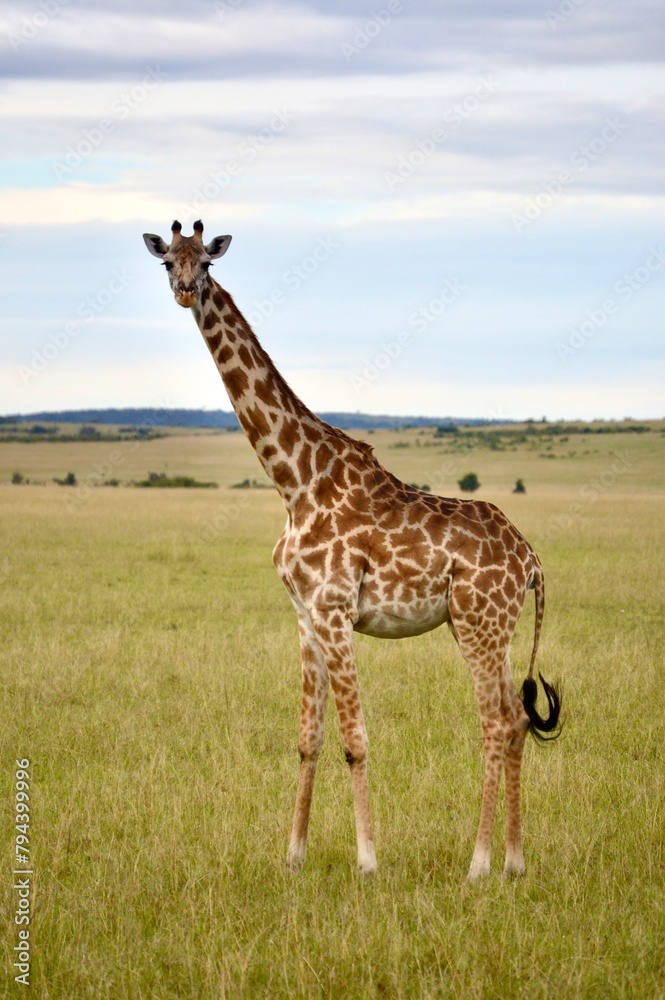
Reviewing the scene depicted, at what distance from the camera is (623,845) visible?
711cm

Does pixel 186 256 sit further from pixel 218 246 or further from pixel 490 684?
pixel 490 684

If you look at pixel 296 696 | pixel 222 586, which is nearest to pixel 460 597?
pixel 296 696

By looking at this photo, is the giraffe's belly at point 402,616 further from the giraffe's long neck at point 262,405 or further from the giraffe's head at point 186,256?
the giraffe's head at point 186,256

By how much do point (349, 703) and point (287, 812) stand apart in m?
1.28

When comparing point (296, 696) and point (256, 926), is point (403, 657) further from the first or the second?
point (256, 926)

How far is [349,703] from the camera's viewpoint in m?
6.78

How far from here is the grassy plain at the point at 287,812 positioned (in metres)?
5.52

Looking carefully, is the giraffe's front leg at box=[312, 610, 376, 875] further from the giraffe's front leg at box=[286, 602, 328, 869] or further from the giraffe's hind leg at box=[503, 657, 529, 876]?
the giraffe's hind leg at box=[503, 657, 529, 876]

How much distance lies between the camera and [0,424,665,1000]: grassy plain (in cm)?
552

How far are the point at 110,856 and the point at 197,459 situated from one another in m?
82.0

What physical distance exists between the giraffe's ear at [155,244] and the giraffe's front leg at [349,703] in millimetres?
2254

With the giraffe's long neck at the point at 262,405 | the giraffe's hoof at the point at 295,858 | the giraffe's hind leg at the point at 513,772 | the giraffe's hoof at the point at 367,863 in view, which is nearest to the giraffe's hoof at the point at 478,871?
the giraffe's hind leg at the point at 513,772

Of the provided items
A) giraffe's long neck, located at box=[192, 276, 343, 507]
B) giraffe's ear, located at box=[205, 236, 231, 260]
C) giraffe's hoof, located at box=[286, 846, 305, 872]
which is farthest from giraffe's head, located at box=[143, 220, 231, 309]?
giraffe's hoof, located at box=[286, 846, 305, 872]

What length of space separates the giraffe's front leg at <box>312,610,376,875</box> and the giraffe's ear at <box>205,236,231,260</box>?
7.04 feet
